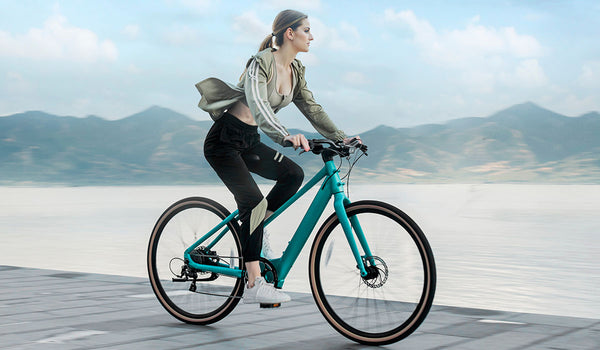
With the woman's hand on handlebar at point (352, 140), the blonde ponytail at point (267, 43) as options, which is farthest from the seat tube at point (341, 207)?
the blonde ponytail at point (267, 43)

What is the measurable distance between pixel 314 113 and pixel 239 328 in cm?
134

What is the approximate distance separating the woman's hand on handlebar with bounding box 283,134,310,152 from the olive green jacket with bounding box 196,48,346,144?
0.09m

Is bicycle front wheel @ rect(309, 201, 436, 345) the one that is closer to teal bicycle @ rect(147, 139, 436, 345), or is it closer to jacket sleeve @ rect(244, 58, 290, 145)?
teal bicycle @ rect(147, 139, 436, 345)

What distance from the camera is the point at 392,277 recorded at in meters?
4.00

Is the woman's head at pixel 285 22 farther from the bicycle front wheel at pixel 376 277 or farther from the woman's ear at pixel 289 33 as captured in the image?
the bicycle front wheel at pixel 376 277

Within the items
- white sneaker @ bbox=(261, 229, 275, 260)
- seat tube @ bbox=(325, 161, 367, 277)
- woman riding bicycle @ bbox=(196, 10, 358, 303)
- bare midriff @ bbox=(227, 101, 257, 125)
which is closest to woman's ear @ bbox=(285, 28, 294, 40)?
woman riding bicycle @ bbox=(196, 10, 358, 303)

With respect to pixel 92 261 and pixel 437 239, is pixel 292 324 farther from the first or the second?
pixel 437 239

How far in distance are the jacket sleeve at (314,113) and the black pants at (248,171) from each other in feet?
1.05

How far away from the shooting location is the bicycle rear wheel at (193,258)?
15.8ft

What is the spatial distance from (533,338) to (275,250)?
1.54 metres

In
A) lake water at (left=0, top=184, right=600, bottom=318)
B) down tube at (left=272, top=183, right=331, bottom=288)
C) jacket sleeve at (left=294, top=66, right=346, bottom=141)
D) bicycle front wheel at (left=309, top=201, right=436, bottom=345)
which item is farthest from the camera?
lake water at (left=0, top=184, right=600, bottom=318)

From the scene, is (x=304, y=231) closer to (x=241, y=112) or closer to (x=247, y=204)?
(x=247, y=204)

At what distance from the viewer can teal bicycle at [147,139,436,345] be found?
3.99m

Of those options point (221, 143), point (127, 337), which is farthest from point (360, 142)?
point (127, 337)
